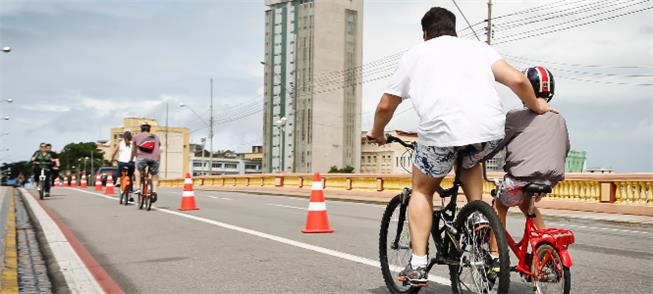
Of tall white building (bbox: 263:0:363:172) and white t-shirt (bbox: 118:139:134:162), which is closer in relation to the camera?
white t-shirt (bbox: 118:139:134:162)

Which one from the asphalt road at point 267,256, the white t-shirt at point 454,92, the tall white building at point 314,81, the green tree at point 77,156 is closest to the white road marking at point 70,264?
the asphalt road at point 267,256

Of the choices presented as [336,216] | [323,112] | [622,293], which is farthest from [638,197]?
[323,112]

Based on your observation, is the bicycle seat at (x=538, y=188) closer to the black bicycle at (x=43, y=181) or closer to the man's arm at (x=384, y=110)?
the man's arm at (x=384, y=110)

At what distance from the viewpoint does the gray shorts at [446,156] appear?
396 centimetres

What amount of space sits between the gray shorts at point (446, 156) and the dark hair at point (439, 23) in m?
0.71

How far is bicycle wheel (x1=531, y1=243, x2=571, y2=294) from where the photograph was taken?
3.58 metres

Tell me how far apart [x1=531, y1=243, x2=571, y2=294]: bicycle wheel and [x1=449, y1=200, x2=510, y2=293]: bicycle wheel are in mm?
246

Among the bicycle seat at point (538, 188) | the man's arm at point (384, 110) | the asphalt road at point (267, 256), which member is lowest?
the asphalt road at point (267, 256)

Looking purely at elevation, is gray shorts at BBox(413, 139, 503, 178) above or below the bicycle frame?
above

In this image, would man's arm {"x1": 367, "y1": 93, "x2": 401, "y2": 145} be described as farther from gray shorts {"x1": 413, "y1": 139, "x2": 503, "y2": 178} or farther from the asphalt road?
the asphalt road

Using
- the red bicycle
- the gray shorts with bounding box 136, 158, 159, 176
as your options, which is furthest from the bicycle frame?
the gray shorts with bounding box 136, 158, 159, 176

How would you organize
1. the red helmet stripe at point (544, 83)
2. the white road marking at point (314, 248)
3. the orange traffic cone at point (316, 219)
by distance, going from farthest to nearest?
the orange traffic cone at point (316, 219)
the white road marking at point (314, 248)
the red helmet stripe at point (544, 83)

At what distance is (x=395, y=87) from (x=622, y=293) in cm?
238

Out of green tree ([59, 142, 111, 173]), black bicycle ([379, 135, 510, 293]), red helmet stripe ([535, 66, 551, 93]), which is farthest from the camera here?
green tree ([59, 142, 111, 173])
